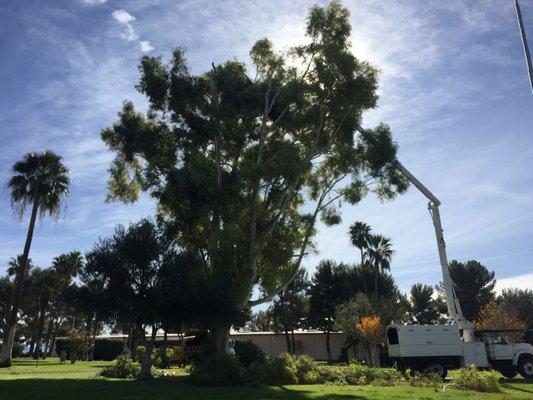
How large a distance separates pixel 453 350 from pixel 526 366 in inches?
162

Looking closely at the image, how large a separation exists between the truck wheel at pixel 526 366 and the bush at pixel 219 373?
1508cm

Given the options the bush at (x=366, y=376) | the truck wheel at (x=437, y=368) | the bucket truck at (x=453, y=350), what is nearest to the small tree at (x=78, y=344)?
the bush at (x=366, y=376)

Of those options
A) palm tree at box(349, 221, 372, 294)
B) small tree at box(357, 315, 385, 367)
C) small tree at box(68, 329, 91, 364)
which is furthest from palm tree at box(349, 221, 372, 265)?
small tree at box(68, 329, 91, 364)

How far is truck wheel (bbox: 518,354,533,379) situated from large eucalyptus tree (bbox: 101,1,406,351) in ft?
37.4

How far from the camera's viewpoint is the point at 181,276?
21031 millimetres

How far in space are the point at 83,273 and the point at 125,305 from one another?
10.4ft

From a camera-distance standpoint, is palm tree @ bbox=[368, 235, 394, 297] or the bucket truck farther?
palm tree @ bbox=[368, 235, 394, 297]

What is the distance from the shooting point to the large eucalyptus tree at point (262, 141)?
25641 mm

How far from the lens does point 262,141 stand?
26.9 metres

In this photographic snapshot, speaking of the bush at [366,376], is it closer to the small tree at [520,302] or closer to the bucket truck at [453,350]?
the bucket truck at [453,350]

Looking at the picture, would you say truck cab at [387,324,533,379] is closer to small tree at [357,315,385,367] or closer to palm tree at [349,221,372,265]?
small tree at [357,315,385,367]

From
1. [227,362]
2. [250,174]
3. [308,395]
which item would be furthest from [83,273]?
[308,395]

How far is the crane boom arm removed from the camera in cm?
2522

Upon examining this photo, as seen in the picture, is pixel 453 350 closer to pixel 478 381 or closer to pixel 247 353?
pixel 478 381
